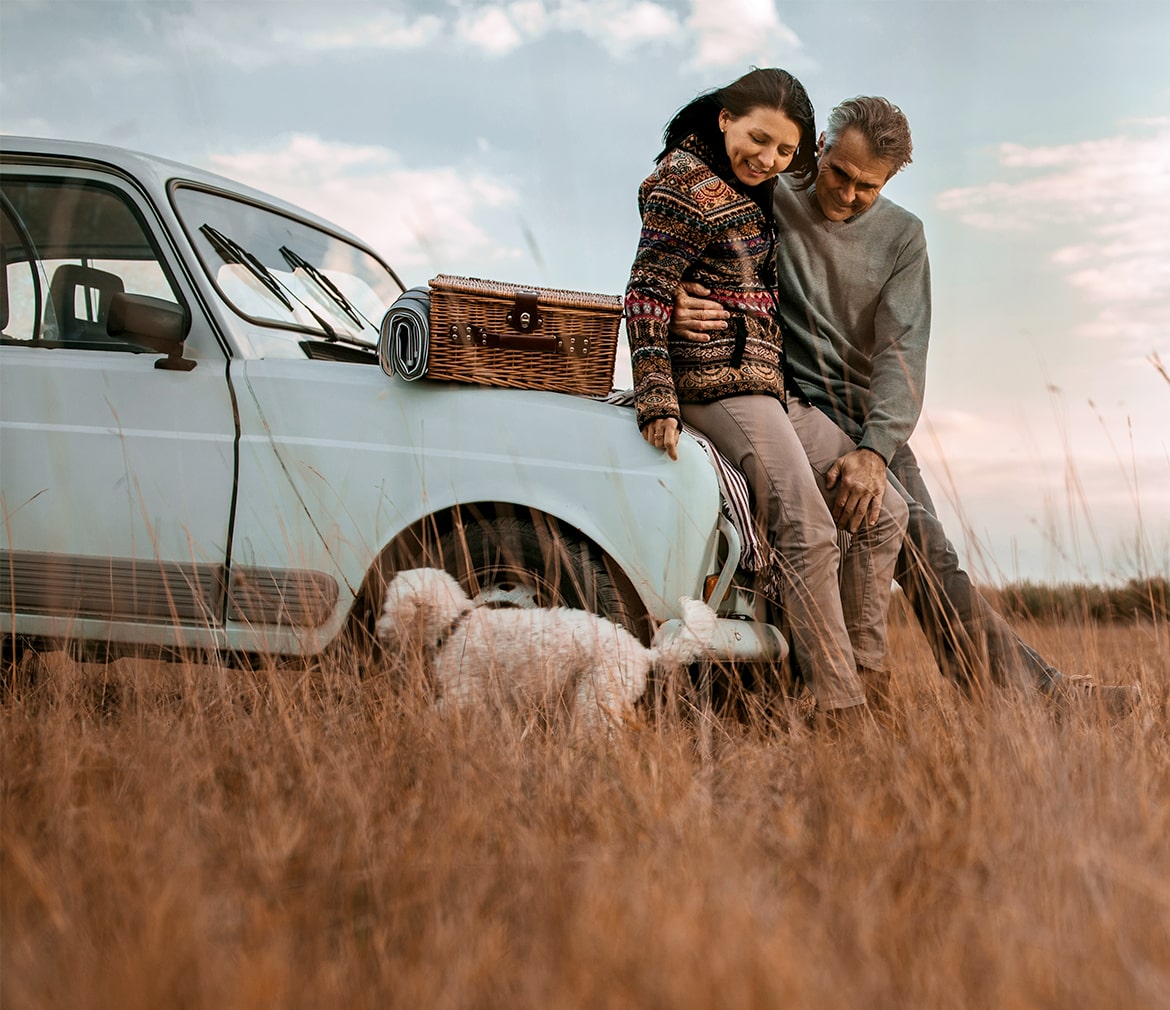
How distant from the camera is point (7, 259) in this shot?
389cm

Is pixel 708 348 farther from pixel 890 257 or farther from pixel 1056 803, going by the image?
pixel 1056 803

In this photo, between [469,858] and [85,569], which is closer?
[469,858]

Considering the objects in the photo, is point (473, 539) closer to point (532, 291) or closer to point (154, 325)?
point (532, 291)

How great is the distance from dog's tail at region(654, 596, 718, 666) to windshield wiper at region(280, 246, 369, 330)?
185 centimetres

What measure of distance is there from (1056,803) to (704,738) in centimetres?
92

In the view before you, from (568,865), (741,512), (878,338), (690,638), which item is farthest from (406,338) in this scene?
(568,865)

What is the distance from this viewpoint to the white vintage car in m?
3.22

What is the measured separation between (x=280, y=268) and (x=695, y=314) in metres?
1.62

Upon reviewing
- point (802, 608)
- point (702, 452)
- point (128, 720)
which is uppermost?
point (702, 452)

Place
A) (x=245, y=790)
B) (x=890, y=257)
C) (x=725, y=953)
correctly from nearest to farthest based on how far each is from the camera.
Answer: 1. (x=725, y=953)
2. (x=245, y=790)
3. (x=890, y=257)

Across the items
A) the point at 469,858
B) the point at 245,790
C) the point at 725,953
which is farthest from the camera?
the point at 245,790

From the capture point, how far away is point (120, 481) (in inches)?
136

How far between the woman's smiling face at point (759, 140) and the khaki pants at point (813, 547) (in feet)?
2.30

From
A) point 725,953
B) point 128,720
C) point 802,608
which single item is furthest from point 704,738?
point 128,720
